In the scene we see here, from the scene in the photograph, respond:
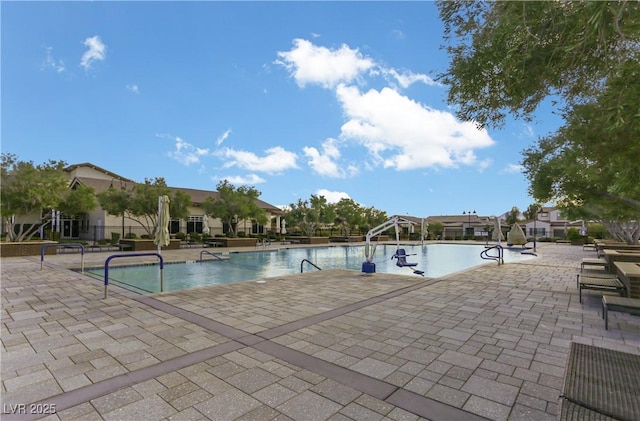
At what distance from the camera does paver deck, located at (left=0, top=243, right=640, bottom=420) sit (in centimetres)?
276

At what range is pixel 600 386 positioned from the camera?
8.82ft

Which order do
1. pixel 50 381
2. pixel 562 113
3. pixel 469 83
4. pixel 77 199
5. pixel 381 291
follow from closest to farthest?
pixel 50 381
pixel 469 83
pixel 562 113
pixel 381 291
pixel 77 199

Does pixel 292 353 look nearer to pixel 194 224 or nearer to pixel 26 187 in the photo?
pixel 26 187

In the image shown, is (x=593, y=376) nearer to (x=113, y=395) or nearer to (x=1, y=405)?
(x=113, y=395)

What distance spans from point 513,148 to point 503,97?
8459mm

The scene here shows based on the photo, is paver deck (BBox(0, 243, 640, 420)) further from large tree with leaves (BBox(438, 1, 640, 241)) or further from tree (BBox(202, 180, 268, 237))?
tree (BBox(202, 180, 268, 237))

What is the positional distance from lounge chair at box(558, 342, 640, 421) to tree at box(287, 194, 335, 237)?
29328 millimetres

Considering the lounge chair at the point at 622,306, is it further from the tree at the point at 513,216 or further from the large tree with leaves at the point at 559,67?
the tree at the point at 513,216

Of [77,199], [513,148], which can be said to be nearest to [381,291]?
[513,148]

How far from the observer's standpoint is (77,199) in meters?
20.5

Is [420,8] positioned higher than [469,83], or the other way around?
[420,8]

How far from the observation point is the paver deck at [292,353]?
276 centimetres

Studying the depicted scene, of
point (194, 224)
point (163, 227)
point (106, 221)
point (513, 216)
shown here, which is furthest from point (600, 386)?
point (513, 216)

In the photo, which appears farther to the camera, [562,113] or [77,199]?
[77,199]
